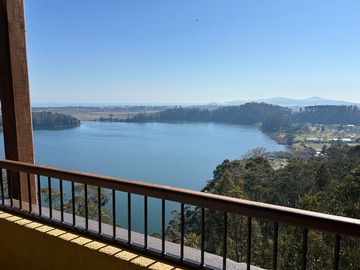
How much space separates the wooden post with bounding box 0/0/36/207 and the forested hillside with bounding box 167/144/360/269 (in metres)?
5.87

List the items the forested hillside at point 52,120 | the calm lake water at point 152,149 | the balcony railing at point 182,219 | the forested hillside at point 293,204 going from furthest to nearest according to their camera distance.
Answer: the calm lake water at point 152,149 → the forested hillside at point 52,120 → the forested hillside at point 293,204 → the balcony railing at point 182,219

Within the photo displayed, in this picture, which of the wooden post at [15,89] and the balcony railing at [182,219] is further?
the wooden post at [15,89]

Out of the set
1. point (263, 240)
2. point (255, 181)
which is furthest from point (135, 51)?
point (263, 240)

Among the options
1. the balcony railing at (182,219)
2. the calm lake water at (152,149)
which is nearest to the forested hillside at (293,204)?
the balcony railing at (182,219)

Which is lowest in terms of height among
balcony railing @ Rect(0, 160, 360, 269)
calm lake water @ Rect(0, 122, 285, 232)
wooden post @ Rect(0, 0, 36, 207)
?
calm lake water @ Rect(0, 122, 285, 232)

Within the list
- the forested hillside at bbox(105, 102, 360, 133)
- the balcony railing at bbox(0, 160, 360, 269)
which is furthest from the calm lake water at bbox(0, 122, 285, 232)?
the balcony railing at bbox(0, 160, 360, 269)

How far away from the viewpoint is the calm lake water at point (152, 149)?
29688 millimetres

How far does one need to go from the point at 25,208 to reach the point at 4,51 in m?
1.40

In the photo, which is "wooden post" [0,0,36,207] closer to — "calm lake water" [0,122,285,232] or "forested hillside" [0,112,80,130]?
"calm lake water" [0,122,285,232]

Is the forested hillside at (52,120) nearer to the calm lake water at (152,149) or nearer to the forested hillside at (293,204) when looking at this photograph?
the calm lake water at (152,149)

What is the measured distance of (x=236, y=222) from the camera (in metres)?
9.31

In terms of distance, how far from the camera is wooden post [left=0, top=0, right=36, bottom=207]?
2593 mm

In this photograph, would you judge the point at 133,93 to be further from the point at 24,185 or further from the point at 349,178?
the point at 24,185

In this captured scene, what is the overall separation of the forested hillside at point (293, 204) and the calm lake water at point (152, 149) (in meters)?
7.04
